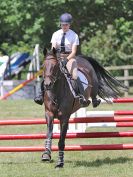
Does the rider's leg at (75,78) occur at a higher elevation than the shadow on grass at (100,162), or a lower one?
higher

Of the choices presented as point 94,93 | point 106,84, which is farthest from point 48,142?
point 106,84

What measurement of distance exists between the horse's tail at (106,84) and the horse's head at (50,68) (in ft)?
7.59

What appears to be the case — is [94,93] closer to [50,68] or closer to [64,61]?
[64,61]

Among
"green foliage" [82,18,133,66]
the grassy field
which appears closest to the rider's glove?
the grassy field

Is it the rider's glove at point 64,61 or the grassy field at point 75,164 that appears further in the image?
the rider's glove at point 64,61

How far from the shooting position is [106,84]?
12.7m

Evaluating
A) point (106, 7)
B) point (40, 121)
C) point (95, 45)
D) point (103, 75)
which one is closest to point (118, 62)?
point (95, 45)

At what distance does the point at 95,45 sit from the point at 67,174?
1035 inches

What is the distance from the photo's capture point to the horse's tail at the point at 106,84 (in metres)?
12.4

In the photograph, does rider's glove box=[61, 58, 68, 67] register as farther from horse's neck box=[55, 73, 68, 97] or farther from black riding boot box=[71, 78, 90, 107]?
black riding boot box=[71, 78, 90, 107]

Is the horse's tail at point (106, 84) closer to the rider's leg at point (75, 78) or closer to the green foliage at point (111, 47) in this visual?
the rider's leg at point (75, 78)

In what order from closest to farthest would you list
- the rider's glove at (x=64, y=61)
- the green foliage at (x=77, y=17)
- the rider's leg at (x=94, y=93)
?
the rider's glove at (x=64, y=61) < the rider's leg at (x=94, y=93) < the green foliage at (x=77, y=17)

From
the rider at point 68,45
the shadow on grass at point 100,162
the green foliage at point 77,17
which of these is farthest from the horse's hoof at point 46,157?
the green foliage at point 77,17

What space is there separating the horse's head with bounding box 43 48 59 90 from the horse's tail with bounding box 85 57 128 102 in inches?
Result: 91.1
